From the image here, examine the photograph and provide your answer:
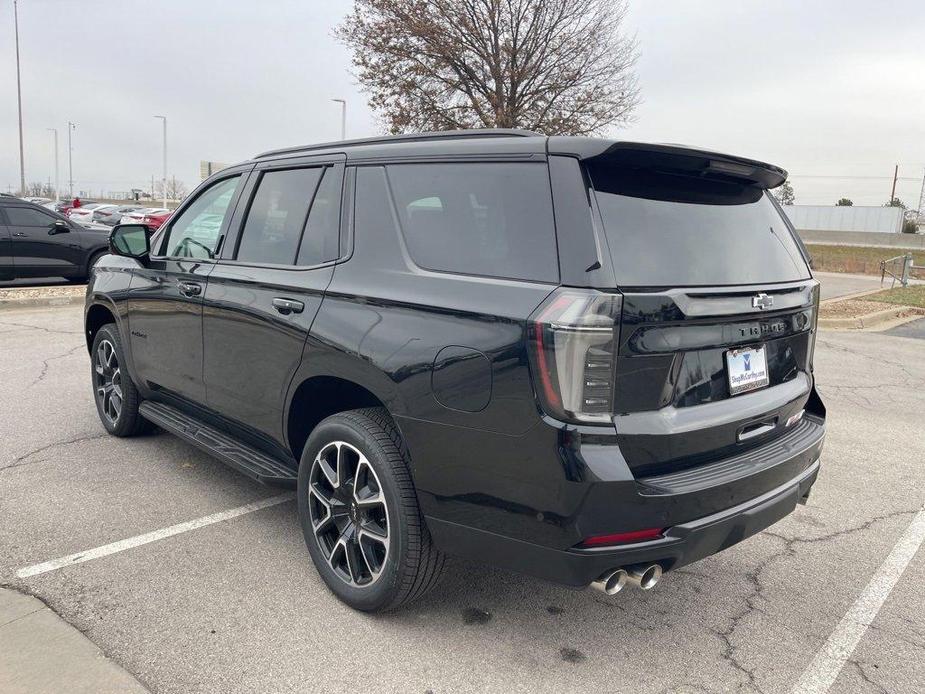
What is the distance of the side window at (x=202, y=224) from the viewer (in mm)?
4066

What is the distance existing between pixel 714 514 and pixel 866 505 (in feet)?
7.91

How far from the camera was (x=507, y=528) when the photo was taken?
8.13ft

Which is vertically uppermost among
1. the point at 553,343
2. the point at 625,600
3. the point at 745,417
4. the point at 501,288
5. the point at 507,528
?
the point at 501,288

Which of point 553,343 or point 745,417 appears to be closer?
point 553,343

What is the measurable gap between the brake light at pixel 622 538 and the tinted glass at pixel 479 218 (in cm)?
85

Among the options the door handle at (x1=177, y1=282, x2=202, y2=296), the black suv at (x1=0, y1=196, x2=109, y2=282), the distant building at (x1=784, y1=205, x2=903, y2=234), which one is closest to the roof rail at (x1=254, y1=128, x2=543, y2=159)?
the door handle at (x1=177, y1=282, x2=202, y2=296)

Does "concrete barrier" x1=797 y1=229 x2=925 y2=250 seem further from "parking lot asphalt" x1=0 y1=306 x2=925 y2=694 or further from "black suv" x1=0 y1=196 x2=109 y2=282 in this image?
"parking lot asphalt" x1=0 y1=306 x2=925 y2=694

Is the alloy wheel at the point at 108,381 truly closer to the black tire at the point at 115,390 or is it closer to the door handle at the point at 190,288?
Answer: the black tire at the point at 115,390

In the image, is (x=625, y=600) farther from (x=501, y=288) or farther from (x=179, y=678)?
(x=179, y=678)

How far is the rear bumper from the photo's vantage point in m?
2.36

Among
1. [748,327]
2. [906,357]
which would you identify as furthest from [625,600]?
[906,357]

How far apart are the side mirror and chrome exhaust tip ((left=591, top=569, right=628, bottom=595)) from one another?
138 inches

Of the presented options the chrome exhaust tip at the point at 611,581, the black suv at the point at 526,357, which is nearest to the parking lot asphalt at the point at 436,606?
the black suv at the point at 526,357

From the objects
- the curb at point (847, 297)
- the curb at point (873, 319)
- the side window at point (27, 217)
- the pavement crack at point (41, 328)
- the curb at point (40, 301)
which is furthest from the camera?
the curb at point (847, 297)
